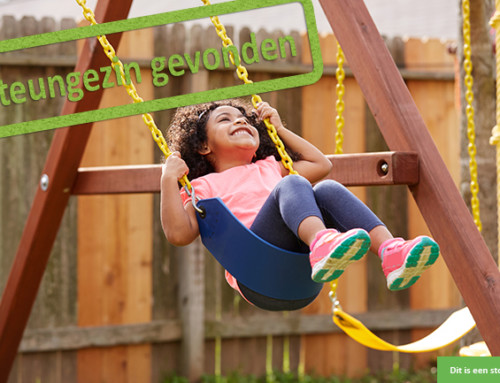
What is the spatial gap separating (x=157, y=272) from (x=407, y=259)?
2.72 m

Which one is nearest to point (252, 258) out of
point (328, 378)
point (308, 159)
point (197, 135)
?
point (308, 159)

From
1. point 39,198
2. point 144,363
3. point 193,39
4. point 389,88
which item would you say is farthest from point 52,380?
point 389,88

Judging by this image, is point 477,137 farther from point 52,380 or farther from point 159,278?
point 52,380

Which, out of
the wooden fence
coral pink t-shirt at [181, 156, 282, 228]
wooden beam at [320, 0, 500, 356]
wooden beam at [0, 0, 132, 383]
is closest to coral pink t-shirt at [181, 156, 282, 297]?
coral pink t-shirt at [181, 156, 282, 228]

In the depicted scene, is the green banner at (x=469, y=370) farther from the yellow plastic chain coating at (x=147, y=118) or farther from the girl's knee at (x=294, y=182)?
the yellow plastic chain coating at (x=147, y=118)

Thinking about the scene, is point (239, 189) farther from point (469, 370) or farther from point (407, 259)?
point (469, 370)

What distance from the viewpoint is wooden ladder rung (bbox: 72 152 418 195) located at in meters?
2.17

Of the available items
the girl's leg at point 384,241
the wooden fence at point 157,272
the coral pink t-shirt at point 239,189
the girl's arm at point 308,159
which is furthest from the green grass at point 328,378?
the girl's leg at point 384,241

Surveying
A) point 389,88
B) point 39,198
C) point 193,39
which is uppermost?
point 193,39

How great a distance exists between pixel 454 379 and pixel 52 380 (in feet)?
8.40

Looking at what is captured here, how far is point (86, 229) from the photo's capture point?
422 centimetres

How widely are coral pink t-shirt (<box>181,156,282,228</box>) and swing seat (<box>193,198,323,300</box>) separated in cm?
23

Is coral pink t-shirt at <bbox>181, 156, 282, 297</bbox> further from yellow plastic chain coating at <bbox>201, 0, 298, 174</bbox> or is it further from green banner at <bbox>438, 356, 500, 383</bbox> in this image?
green banner at <bbox>438, 356, 500, 383</bbox>

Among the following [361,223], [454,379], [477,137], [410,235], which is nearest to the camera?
[361,223]
